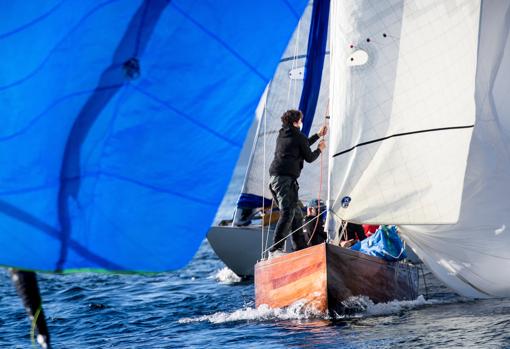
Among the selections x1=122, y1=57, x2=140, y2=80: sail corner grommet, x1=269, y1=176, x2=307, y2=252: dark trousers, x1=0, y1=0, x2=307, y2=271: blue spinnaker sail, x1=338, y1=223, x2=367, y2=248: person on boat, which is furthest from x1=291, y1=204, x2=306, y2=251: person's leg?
x1=122, y1=57, x2=140, y2=80: sail corner grommet

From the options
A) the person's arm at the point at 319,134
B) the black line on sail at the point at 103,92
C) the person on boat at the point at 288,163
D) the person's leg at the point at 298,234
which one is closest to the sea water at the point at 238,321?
the person's leg at the point at 298,234

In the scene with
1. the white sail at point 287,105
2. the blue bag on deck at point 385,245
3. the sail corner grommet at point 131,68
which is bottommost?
the blue bag on deck at point 385,245

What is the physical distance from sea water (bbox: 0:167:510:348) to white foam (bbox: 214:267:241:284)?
1001mm

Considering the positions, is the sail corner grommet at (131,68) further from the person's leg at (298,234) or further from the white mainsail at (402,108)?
the person's leg at (298,234)

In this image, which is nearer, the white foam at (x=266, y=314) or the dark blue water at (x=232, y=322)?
the dark blue water at (x=232, y=322)

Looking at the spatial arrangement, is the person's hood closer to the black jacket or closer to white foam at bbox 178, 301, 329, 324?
the black jacket

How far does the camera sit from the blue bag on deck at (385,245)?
9.32 m

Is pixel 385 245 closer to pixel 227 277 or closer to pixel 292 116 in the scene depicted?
pixel 292 116

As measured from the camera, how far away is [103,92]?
4.47 m

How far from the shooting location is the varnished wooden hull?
8.35 metres

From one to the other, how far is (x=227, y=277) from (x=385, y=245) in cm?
591

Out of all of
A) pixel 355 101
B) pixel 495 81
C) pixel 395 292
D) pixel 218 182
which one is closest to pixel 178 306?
pixel 395 292

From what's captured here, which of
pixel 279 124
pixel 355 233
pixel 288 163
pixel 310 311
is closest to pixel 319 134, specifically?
pixel 288 163

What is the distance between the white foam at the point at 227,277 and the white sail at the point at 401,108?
5.98 m
